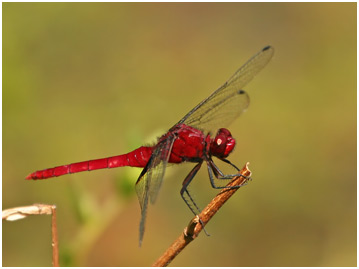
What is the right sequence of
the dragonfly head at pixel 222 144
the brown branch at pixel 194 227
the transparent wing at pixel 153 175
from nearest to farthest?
the brown branch at pixel 194 227, the transparent wing at pixel 153 175, the dragonfly head at pixel 222 144

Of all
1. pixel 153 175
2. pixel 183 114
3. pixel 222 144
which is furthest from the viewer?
pixel 183 114

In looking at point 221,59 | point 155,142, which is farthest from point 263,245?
point 221,59

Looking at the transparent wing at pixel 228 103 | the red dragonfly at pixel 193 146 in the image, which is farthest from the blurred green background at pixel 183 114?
the transparent wing at pixel 228 103

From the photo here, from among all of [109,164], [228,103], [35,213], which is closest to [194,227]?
[35,213]

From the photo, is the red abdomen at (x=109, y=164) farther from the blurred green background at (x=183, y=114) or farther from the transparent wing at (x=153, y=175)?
the blurred green background at (x=183, y=114)

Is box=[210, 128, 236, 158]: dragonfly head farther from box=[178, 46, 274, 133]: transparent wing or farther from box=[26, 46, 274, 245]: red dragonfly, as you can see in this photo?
box=[178, 46, 274, 133]: transparent wing

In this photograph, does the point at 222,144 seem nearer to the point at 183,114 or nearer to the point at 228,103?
the point at 228,103

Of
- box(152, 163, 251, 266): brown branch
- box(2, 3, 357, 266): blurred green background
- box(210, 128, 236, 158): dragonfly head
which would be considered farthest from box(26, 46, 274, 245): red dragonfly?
box(2, 3, 357, 266): blurred green background
